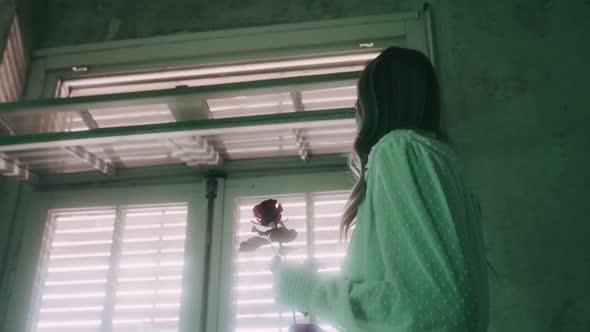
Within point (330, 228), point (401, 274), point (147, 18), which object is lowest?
point (401, 274)

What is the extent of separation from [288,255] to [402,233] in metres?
1.10

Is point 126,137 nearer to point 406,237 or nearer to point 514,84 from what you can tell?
point 406,237

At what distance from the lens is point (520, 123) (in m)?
1.70

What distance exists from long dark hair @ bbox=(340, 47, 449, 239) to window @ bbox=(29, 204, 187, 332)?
43.3 inches

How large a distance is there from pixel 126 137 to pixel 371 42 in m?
1.09

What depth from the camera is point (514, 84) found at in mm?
1764

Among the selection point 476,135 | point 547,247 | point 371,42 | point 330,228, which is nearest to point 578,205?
point 547,247

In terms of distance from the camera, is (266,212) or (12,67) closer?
(266,212)

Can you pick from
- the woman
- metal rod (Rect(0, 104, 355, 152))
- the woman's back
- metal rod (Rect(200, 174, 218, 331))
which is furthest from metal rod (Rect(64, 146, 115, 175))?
the woman's back

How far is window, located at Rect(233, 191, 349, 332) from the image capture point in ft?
5.46

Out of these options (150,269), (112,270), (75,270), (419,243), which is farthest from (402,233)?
(75,270)

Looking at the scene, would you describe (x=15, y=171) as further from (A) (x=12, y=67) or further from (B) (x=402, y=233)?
(B) (x=402, y=233)

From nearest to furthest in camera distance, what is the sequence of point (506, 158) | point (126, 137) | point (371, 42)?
point (126, 137) < point (506, 158) < point (371, 42)

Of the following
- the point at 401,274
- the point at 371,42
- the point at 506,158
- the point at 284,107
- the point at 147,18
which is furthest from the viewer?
the point at 147,18
